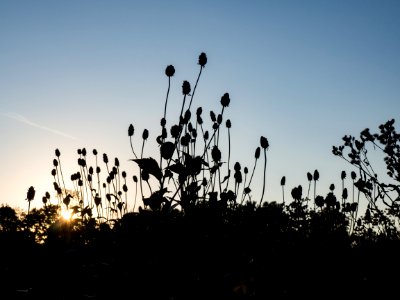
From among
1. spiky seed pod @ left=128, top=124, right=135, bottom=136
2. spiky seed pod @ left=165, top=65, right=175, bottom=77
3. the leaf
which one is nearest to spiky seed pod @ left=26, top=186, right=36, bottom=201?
spiky seed pod @ left=128, top=124, right=135, bottom=136

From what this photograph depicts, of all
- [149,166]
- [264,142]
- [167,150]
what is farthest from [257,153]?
[149,166]

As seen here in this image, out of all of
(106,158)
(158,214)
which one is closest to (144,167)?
(158,214)

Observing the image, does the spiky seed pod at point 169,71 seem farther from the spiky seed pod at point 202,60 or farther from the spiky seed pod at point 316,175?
the spiky seed pod at point 316,175

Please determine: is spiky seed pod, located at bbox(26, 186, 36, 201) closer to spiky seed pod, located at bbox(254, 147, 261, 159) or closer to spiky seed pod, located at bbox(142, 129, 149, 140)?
spiky seed pod, located at bbox(142, 129, 149, 140)

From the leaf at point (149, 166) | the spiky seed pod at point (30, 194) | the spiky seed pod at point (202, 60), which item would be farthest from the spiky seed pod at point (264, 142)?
the spiky seed pod at point (30, 194)

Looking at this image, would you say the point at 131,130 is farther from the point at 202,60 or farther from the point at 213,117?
the point at 202,60

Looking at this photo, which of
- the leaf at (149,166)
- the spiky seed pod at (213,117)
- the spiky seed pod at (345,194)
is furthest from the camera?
the spiky seed pod at (345,194)

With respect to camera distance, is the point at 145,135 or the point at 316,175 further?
the point at 316,175

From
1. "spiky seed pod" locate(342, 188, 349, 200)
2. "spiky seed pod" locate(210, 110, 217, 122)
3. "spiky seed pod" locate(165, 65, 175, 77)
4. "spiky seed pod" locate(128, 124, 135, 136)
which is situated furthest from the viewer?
"spiky seed pod" locate(342, 188, 349, 200)

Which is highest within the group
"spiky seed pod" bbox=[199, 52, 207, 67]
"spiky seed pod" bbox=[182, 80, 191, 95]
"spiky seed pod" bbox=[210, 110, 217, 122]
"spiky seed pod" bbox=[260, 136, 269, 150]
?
"spiky seed pod" bbox=[199, 52, 207, 67]

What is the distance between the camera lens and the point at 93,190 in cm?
918

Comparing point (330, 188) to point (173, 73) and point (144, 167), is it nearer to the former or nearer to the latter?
point (173, 73)

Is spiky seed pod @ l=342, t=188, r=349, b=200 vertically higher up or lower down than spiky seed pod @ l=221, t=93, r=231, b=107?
lower down

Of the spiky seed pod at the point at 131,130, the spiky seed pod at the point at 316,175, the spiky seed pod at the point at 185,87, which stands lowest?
the spiky seed pod at the point at 316,175
